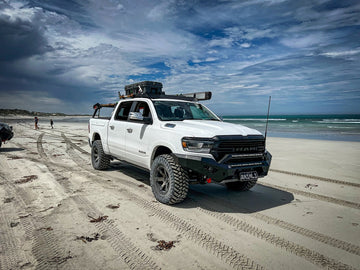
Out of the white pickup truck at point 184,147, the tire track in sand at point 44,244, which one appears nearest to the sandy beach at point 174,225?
the tire track in sand at point 44,244

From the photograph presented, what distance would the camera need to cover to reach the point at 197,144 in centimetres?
378

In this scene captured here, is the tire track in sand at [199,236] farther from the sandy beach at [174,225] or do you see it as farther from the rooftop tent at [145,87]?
the rooftop tent at [145,87]

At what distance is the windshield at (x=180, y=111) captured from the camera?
15.5 feet

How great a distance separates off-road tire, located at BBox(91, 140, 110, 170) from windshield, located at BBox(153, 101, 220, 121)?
2.46 meters

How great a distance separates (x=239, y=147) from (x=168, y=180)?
1.34 metres

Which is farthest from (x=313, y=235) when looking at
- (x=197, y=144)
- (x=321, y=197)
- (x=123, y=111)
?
(x=123, y=111)

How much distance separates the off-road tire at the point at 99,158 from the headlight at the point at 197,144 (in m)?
3.37

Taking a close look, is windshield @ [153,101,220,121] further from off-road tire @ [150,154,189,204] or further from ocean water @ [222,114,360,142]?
ocean water @ [222,114,360,142]

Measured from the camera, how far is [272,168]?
719cm

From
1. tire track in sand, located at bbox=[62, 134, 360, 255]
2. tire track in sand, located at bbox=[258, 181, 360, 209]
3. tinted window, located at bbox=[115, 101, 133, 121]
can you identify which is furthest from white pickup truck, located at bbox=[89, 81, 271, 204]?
tire track in sand, located at bbox=[258, 181, 360, 209]

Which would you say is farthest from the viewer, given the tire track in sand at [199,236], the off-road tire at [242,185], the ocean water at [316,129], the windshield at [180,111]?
the ocean water at [316,129]

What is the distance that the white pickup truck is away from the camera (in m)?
3.74

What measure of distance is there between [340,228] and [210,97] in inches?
141

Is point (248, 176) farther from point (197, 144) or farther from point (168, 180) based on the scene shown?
point (168, 180)
